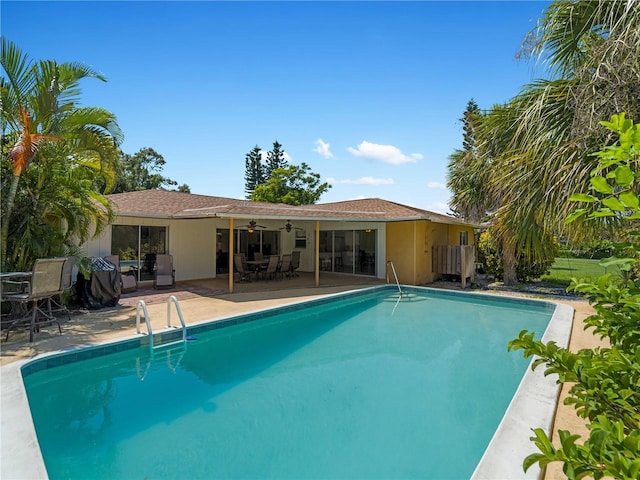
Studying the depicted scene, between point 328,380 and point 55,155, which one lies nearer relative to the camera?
point 328,380

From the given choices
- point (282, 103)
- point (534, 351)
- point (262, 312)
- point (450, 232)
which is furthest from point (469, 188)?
point (534, 351)

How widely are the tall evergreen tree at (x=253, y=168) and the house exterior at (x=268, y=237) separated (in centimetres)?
3771

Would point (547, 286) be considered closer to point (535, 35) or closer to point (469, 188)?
point (469, 188)

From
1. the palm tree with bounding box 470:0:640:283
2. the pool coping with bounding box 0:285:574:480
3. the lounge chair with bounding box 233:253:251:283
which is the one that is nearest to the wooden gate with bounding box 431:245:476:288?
the lounge chair with bounding box 233:253:251:283

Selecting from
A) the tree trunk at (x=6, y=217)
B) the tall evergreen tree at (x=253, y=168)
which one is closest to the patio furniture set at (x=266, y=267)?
the tree trunk at (x=6, y=217)

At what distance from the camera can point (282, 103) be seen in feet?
53.1

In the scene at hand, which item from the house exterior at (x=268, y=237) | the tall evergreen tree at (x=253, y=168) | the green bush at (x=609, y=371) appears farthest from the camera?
the tall evergreen tree at (x=253, y=168)

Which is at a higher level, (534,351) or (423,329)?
(534,351)

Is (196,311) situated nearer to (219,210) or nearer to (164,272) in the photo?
(219,210)

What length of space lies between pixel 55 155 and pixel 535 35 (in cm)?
1018

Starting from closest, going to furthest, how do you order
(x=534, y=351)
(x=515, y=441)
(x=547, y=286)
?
(x=534, y=351), (x=515, y=441), (x=547, y=286)

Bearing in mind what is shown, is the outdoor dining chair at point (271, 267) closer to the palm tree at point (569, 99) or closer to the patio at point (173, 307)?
the patio at point (173, 307)

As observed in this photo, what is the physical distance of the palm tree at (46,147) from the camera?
7852 mm

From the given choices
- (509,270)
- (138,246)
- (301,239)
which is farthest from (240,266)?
(509,270)
